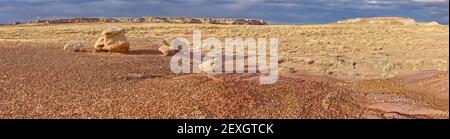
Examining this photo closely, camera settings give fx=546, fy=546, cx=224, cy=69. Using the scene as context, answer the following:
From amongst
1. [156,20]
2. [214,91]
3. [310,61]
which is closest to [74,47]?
[310,61]

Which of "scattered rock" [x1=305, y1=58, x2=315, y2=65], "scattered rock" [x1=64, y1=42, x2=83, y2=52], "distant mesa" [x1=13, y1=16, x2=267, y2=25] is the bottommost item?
"scattered rock" [x1=305, y1=58, x2=315, y2=65]

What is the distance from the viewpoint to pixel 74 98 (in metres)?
10.7

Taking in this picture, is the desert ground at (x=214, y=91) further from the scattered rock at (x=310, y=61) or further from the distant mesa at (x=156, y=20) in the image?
the distant mesa at (x=156, y=20)

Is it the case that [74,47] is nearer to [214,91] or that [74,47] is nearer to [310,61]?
[310,61]

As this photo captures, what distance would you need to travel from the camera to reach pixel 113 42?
19.8 m

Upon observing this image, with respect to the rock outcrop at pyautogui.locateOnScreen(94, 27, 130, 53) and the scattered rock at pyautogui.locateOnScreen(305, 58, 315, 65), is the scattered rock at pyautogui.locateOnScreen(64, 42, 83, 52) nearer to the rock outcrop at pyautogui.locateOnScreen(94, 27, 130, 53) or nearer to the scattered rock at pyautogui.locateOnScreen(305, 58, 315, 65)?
the rock outcrop at pyautogui.locateOnScreen(94, 27, 130, 53)

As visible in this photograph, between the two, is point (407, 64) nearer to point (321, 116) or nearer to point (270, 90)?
point (270, 90)

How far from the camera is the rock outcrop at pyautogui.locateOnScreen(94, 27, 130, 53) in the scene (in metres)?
19.5

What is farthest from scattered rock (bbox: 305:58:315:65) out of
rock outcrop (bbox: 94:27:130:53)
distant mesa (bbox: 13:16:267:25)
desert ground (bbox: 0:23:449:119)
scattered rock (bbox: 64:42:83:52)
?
distant mesa (bbox: 13:16:267:25)

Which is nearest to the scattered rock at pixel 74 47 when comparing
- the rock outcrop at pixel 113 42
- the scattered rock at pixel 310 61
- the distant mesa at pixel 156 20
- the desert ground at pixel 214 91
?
the rock outcrop at pixel 113 42

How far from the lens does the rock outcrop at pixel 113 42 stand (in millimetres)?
19547
